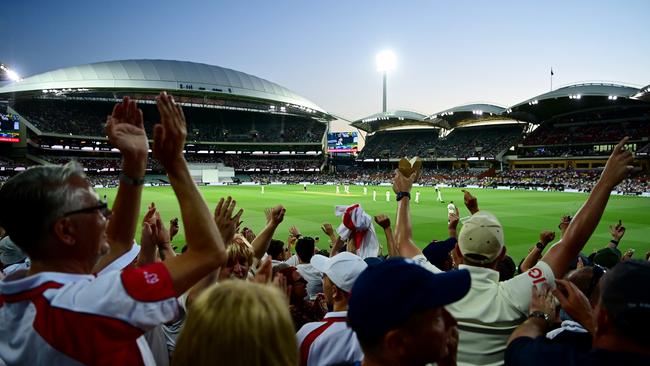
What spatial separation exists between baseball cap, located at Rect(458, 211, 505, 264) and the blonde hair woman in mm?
1885

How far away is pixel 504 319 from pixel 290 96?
98596 mm

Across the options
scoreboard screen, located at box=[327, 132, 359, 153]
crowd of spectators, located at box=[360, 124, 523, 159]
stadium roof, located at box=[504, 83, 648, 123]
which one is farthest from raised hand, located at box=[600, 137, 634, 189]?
scoreboard screen, located at box=[327, 132, 359, 153]

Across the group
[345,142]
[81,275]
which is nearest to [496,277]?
[81,275]

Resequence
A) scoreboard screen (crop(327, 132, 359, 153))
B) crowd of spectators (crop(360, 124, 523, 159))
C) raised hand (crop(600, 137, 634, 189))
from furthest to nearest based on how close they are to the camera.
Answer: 1. scoreboard screen (crop(327, 132, 359, 153))
2. crowd of spectators (crop(360, 124, 523, 159))
3. raised hand (crop(600, 137, 634, 189))

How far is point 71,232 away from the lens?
77.0 inches

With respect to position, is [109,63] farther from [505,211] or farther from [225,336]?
[225,336]

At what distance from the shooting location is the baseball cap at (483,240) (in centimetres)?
283

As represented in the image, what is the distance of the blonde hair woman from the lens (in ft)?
4.25

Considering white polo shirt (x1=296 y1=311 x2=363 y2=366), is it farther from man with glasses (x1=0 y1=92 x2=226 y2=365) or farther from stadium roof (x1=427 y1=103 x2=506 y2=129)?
stadium roof (x1=427 y1=103 x2=506 y2=129)

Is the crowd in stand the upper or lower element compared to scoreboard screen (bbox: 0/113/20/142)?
lower

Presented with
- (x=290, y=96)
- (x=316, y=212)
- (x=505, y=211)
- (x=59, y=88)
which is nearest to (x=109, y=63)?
(x=59, y=88)

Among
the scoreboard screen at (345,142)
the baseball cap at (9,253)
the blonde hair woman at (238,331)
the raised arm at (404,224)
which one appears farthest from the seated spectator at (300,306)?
the scoreboard screen at (345,142)

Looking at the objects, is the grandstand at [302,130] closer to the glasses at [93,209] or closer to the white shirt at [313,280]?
the white shirt at [313,280]

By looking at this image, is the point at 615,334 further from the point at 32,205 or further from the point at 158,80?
the point at 158,80
